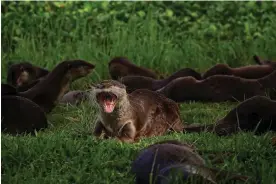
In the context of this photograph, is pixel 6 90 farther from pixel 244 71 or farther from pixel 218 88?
pixel 244 71

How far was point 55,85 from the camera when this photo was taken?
869 centimetres

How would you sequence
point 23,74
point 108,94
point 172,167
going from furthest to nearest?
point 23,74
point 108,94
point 172,167

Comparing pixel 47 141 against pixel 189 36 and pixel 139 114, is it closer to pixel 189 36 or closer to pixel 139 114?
pixel 139 114

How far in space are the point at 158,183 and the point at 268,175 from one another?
732 mm

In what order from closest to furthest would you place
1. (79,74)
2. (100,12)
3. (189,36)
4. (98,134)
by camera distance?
1. (98,134)
2. (79,74)
3. (189,36)
4. (100,12)

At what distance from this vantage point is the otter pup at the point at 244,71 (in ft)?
30.4

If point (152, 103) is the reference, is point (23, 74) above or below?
below

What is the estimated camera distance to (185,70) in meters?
9.16

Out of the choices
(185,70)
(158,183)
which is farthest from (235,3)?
(158,183)

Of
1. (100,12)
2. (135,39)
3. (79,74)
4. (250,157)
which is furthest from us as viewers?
(100,12)

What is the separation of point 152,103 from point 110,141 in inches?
35.1

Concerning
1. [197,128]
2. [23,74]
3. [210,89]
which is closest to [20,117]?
[197,128]

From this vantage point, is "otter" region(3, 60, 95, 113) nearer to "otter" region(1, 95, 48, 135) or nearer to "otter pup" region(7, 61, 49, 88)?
"otter" region(1, 95, 48, 135)

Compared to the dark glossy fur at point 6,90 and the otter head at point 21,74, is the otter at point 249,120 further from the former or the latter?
the otter head at point 21,74
